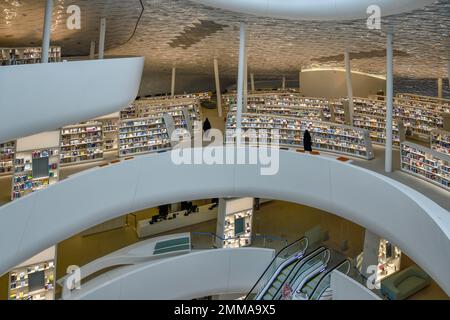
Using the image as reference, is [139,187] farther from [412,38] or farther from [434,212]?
[412,38]

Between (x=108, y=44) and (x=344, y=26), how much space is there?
804cm

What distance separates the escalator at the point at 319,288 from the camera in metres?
8.75

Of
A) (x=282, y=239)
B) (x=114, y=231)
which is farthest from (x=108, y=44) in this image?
(x=282, y=239)

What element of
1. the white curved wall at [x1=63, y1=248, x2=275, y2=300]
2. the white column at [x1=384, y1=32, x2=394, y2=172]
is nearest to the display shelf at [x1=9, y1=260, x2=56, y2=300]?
the white curved wall at [x1=63, y1=248, x2=275, y2=300]

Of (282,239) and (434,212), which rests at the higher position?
(434,212)

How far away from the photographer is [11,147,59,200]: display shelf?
8.89m

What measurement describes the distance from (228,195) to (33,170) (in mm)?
4832

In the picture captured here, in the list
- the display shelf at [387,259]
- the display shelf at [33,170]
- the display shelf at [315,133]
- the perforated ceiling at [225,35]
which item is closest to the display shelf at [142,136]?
the display shelf at [315,133]

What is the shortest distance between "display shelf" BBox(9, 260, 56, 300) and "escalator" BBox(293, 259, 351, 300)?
5.42m

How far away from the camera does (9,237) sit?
23.9ft

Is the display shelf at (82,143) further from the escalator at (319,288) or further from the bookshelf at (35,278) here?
the escalator at (319,288)

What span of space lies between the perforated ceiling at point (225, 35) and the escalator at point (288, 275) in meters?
5.41

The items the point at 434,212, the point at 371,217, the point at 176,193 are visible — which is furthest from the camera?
the point at 176,193

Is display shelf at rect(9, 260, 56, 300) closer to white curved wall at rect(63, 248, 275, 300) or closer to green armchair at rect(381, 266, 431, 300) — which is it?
white curved wall at rect(63, 248, 275, 300)
